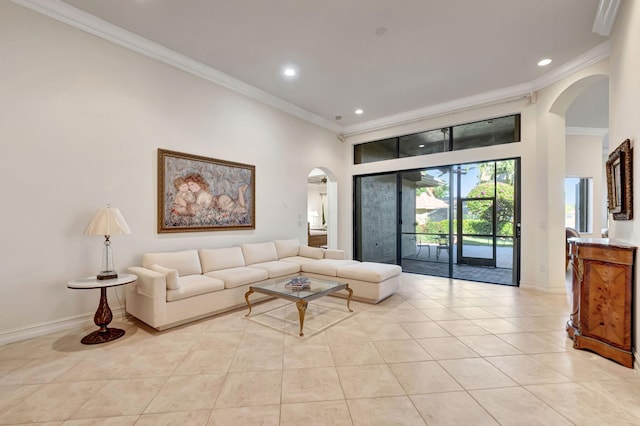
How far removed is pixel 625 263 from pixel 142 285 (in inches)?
179

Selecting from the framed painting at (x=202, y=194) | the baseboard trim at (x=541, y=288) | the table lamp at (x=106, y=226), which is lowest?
the baseboard trim at (x=541, y=288)

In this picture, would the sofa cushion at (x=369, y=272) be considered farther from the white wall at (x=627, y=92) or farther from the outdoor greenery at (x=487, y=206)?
the white wall at (x=627, y=92)

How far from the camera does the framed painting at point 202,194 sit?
3.91 metres

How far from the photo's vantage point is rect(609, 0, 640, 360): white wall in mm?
2422

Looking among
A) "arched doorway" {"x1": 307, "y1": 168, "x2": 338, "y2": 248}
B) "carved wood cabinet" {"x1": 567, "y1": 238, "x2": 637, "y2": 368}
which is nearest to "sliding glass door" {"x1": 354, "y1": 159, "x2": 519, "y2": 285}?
"arched doorway" {"x1": 307, "y1": 168, "x2": 338, "y2": 248}

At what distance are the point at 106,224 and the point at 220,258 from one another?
5.06 feet

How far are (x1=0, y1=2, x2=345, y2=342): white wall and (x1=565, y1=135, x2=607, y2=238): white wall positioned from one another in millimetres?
8125

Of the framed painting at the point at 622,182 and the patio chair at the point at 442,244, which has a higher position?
the framed painting at the point at 622,182

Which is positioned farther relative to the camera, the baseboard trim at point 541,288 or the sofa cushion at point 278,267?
the baseboard trim at point 541,288

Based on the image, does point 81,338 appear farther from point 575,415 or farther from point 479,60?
point 479,60

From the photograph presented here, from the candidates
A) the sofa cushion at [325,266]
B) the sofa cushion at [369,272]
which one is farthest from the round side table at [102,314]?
the sofa cushion at [369,272]

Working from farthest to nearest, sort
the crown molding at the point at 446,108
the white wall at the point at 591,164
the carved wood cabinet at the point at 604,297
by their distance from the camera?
1. the white wall at the point at 591,164
2. the crown molding at the point at 446,108
3. the carved wood cabinet at the point at 604,297

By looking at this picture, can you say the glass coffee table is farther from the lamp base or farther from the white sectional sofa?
the lamp base

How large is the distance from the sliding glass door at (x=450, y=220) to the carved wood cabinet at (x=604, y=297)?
2.54 metres
